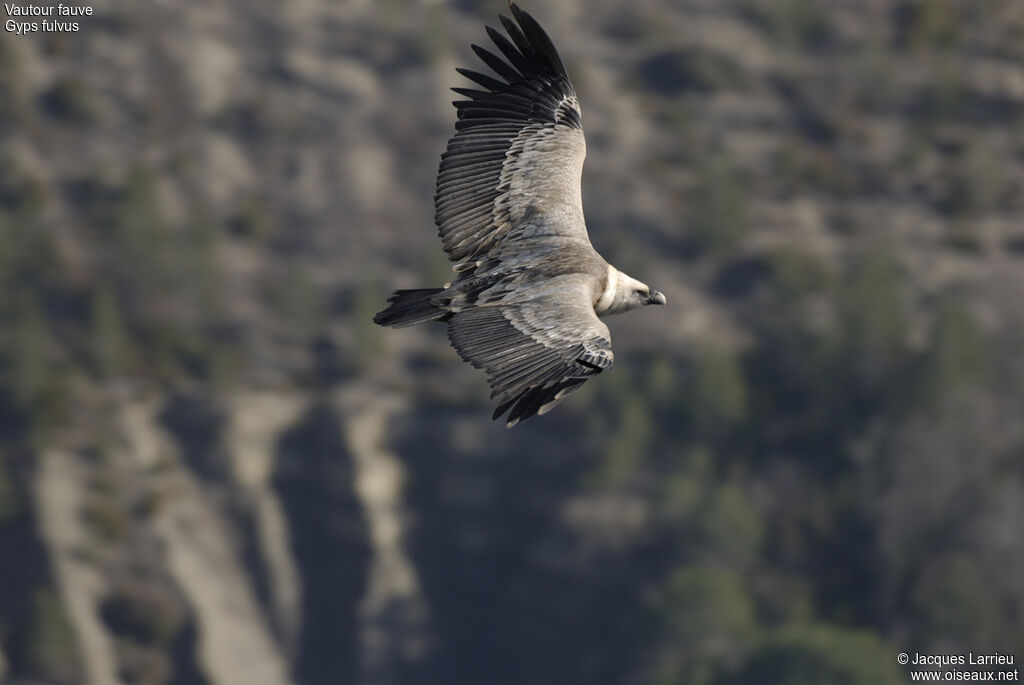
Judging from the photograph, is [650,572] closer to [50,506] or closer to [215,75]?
[50,506]

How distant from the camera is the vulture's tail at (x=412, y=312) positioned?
A: 1734cm

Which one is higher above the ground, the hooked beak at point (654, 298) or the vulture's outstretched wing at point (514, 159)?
the vulture's outstretched wing at point (514, 159)

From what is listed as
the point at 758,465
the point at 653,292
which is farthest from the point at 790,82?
the point at 653,292

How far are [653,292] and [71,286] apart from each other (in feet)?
194

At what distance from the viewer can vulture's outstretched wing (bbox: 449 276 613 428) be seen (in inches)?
634

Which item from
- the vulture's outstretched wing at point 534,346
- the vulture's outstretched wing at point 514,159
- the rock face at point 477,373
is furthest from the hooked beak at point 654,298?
the rock face at point 477,373

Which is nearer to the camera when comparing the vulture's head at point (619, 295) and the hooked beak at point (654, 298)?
the vulture's head at point (619, 295)

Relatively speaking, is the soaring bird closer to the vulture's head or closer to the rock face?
Result: the vulture's head

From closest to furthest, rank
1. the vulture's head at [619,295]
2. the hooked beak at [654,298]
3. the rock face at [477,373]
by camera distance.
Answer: the vulture's head at [619,295] → the hooked beak at [654,298] → the rock face at [477,373]

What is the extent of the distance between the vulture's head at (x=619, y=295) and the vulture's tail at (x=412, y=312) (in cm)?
217

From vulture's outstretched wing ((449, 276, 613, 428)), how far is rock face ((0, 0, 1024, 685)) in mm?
45228

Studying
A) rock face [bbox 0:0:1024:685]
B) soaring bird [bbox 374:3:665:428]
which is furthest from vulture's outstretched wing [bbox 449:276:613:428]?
rock face [bbox 0:0:1024:685]

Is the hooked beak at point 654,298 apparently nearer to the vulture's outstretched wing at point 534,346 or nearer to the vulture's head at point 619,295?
the vulture's head at point 619,295

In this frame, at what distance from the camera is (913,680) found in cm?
6481
